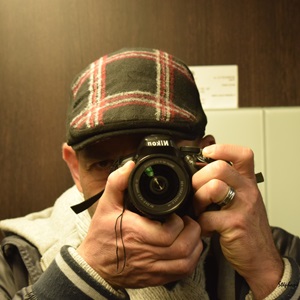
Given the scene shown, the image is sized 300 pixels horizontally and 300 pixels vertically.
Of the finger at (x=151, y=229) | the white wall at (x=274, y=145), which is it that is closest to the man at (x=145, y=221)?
the finger at (x=151, y=229)

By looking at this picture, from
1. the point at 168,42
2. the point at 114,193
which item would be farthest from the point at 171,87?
the point at 168,42

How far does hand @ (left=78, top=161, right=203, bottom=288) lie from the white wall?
0.46 m

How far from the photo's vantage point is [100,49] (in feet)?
3.21

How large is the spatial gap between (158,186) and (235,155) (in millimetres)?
149

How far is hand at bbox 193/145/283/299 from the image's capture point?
552mm

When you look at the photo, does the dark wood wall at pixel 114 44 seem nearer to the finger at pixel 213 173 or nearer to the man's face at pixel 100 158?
the man's face at pixel 100 158

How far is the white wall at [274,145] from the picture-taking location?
0.96m

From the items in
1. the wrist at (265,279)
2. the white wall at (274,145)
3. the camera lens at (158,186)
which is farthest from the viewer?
the white wall at (274,145)

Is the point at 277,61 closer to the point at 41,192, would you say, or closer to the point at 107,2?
the point at 107,2

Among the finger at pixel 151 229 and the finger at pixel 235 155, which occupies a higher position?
the finger at pixel 235 155

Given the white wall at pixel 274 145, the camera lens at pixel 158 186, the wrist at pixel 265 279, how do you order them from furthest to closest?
the white wall at pixel 274 145, the wrist at pixel 265 279, the camera lens at pixel 158 186

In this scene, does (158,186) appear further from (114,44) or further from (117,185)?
(114,44)

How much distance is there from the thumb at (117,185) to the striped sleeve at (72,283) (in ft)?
0.33

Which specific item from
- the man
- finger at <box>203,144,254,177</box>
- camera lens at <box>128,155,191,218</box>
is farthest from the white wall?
camera lens at <box>128,155,191,218</box>
